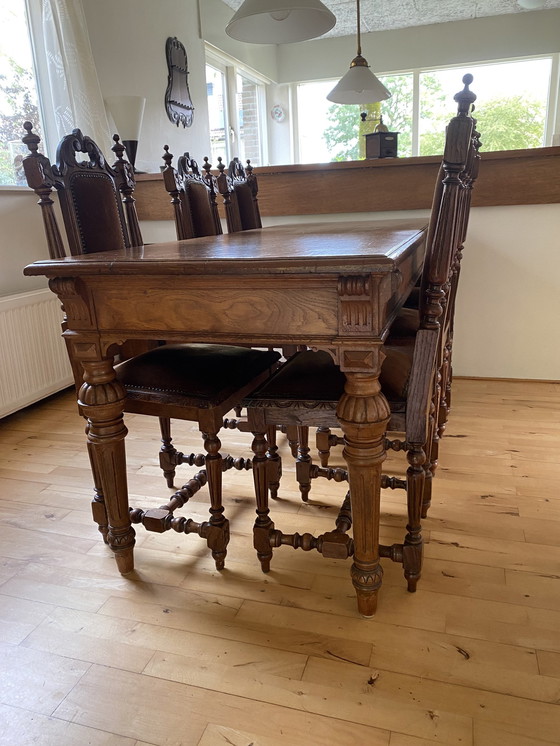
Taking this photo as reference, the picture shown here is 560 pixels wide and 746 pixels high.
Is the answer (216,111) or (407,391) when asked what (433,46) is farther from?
(407,391)

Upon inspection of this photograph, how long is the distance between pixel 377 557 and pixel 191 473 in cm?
98

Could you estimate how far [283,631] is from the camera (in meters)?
1.25

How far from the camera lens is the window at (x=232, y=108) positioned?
498cm

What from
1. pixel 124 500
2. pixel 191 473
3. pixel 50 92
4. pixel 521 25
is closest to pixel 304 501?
pixel 191 473

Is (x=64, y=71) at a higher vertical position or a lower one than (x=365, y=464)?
higher

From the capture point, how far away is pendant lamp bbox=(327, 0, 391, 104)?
3131 millimetres

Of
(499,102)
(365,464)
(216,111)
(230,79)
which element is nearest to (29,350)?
(365,464)

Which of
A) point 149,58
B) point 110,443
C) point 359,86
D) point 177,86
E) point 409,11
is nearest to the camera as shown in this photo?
point 110,443

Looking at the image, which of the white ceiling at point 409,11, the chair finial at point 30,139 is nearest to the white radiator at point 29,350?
the chair finial at point 30,139

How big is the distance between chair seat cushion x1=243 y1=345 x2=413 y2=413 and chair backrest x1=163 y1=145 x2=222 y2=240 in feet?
3.05

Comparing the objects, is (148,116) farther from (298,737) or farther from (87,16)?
(298,737)

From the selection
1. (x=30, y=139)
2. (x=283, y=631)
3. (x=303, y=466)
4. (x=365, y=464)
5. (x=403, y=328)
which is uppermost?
(x=30, y=139)

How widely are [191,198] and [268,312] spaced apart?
127 cm

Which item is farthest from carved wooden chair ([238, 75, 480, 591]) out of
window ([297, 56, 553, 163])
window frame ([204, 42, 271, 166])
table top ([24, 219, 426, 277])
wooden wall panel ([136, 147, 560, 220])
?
window ([297, 56, 553, 163])
